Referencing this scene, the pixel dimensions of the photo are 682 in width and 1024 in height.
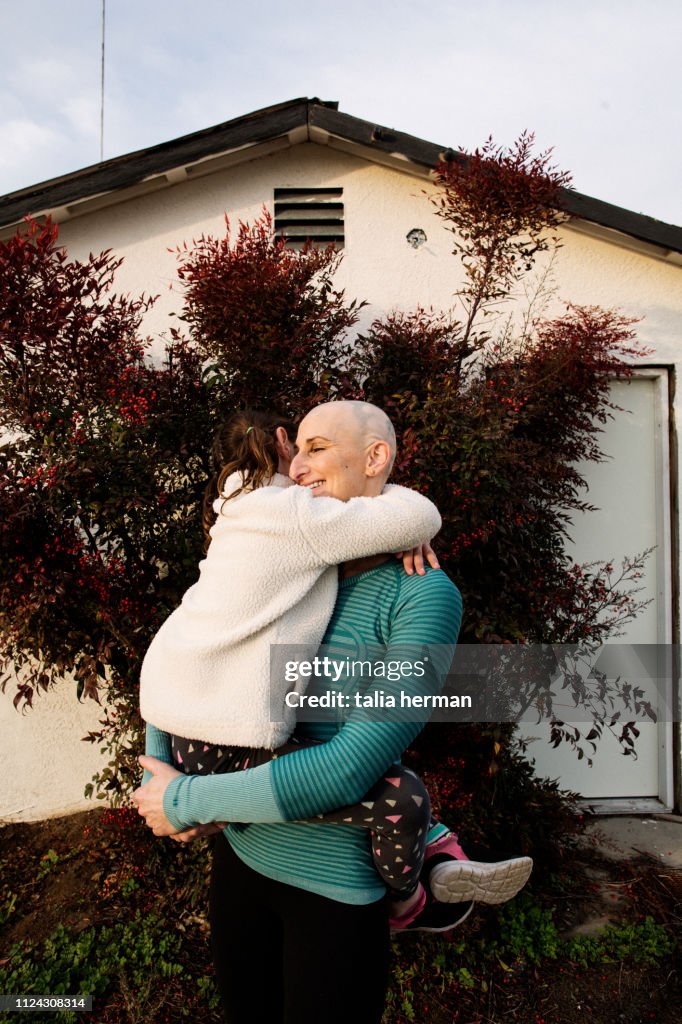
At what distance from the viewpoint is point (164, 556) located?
333 cm

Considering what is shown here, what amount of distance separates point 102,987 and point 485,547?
2400mm

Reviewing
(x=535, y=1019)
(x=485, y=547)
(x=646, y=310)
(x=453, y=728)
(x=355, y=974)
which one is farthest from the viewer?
(x=646, y=310)

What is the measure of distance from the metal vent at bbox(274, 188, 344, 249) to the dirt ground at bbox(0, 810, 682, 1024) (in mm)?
3312

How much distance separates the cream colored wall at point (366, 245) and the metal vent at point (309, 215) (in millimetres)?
52

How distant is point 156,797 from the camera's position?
1.48m

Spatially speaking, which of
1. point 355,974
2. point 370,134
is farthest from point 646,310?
point 355,974

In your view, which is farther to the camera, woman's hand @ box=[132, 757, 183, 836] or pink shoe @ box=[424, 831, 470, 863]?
pink shoe @ box=[424, 831, 470, 863]

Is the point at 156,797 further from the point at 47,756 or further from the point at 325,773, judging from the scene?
the point at 47,756

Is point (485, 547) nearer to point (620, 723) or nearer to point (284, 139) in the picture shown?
point (620, 723)

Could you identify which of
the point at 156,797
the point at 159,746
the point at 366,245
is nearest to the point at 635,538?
the point at 366,245

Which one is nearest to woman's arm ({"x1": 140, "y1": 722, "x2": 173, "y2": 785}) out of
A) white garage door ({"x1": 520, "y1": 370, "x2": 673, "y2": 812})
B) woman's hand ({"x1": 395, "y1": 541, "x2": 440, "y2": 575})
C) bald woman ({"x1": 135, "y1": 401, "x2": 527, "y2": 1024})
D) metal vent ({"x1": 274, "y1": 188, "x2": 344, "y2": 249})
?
bald woman ({"x1": 135, "y1": 401, "x2": 527, "y2": 1024})

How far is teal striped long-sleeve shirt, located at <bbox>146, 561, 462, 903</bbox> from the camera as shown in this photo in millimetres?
1329

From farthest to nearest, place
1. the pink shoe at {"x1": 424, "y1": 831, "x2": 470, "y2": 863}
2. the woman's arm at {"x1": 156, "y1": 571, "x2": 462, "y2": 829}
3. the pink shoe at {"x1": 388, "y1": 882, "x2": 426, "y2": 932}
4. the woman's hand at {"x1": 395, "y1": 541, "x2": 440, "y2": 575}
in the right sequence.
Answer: the pink shoe at {"x1": 424, "y1": 831, "x2": 470, "y2": 863}, the pink shoe at {"x1": 388, "y1": 882, "x2": 426, "y2": 932}, the woman's hand at {"x1": 395, "y1": 541, "x2": 440, "y2": 575}, the woman's arm at {"x1": 156, "y1": 571, "x2": 462, "y2": 829}

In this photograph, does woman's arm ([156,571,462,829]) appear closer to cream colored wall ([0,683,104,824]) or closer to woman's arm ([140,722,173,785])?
woman's arm ([140,722,173,785])
